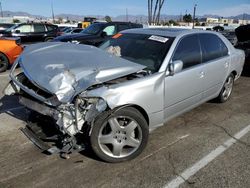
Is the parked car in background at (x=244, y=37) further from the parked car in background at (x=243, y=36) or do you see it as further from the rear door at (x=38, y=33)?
the rear door at (x=38, y=33)

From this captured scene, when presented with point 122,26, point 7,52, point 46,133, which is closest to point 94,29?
point 122,26

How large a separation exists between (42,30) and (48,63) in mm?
13119

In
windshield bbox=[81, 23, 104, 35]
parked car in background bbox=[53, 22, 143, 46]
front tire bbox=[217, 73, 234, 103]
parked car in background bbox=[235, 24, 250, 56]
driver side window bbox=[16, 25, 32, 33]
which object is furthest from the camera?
driver side window bbox=[16, 25, 32, 33]

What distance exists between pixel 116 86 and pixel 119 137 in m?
0.64

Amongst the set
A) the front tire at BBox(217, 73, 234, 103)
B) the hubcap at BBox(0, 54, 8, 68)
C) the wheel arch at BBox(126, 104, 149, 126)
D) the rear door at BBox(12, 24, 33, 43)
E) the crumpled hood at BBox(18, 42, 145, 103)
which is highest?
the crumpled hood at BBox(18, 42, 145, 103)

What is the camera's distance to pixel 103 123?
10.4 ft

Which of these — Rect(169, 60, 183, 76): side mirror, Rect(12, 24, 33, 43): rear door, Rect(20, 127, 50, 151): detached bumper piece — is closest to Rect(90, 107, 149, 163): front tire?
Rect(20, 127, 50, 151): detached bumper piece

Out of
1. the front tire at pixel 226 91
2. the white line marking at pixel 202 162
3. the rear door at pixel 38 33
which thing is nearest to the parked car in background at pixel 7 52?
the front tire at pixel 226 91

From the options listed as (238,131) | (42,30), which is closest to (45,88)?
(238,131)

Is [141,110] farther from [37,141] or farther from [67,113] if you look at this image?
[37,141]

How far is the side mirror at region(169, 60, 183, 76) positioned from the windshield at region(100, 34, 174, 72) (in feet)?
0.54

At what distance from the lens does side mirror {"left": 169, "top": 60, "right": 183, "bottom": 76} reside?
378cm

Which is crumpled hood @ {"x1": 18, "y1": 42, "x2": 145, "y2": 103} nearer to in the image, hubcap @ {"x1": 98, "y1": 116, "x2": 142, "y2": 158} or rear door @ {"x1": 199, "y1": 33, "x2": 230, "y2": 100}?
hubcap @ {"x1": 98, "y1": 116, "x2": 142, "y2": 158}

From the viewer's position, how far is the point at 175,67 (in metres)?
3.78
